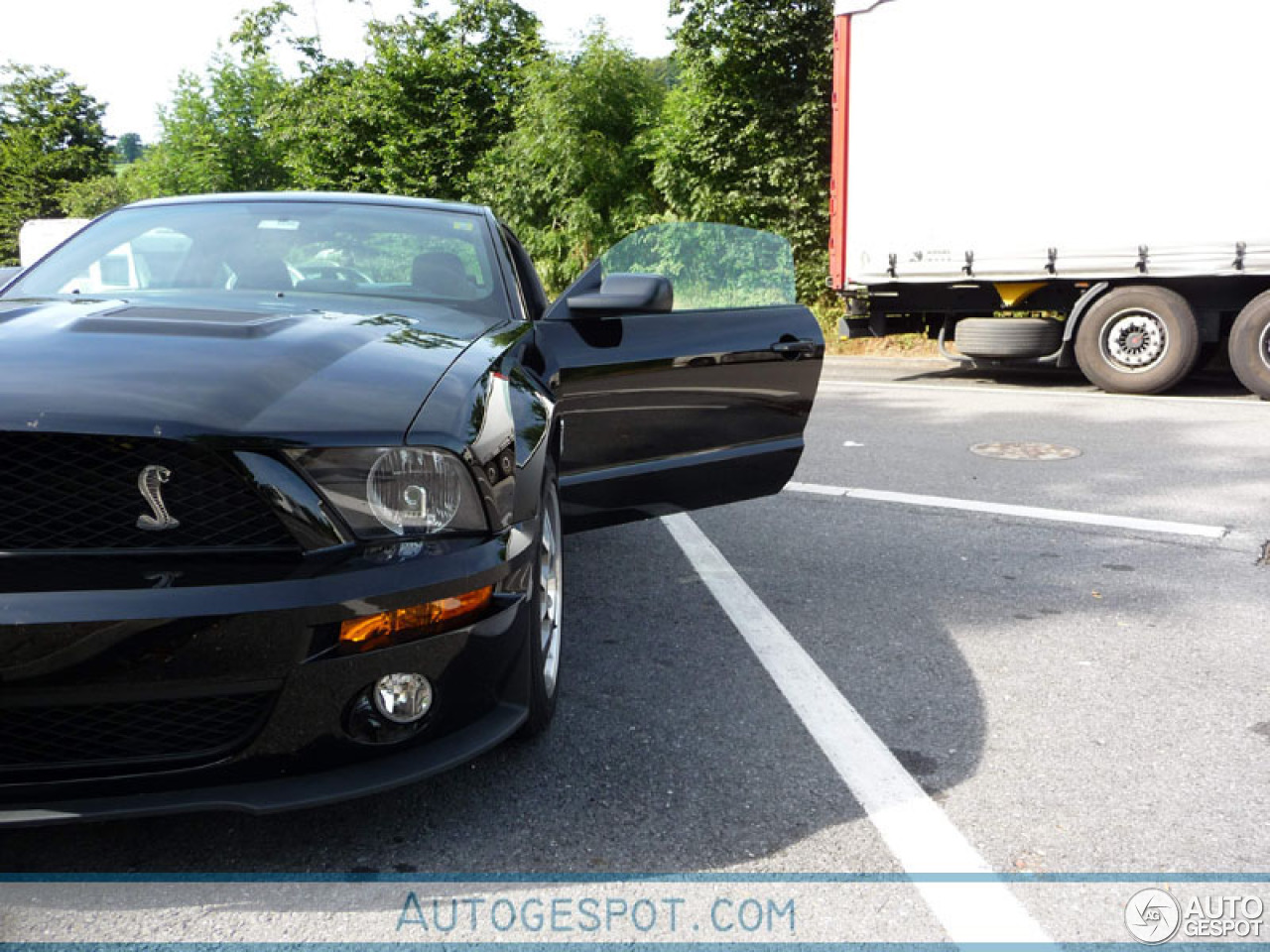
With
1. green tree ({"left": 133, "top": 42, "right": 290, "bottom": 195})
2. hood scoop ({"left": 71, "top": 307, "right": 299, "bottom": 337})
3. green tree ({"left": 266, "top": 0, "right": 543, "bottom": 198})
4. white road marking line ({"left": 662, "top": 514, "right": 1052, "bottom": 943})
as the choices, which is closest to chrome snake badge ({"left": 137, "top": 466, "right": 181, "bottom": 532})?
hood scoop ({"left": 71, "top": 307, "right": 299, "bottom": 337})

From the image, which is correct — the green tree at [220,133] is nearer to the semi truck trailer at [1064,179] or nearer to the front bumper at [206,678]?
the semi truck trailer at [1064,179]

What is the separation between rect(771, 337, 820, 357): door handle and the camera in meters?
4.25

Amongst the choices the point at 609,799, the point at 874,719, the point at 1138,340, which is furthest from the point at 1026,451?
the point at 609,799

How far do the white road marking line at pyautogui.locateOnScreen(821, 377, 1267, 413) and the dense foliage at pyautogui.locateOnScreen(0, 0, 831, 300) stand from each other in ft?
21.4

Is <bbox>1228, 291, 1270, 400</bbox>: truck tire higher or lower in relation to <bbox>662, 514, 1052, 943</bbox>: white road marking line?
lower

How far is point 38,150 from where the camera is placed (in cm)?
4719

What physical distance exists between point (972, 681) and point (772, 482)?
121cm

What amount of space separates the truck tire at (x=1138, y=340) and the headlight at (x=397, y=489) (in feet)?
32.6

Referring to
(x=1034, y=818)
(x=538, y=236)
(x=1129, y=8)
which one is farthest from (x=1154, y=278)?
(x=538, y=236)

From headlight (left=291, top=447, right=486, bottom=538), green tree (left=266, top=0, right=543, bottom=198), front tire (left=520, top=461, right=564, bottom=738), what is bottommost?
front tire (left=520, top=461, right=564, bottom=738)

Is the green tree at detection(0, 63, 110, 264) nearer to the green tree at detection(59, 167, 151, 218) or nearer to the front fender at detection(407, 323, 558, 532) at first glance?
the green tree at detection(59, 167, 151, 218)

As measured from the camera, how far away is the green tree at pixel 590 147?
802 inches

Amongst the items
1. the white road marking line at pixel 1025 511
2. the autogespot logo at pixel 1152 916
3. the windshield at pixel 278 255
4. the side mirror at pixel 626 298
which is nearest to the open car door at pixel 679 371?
the side mirror at pixel 626 298

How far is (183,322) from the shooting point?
273 cm
